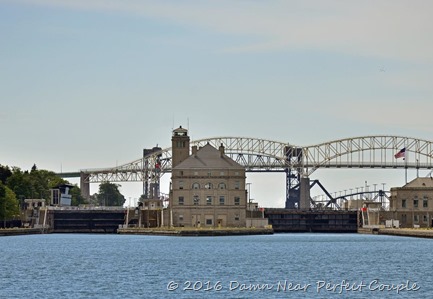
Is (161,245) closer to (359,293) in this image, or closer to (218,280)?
(218,280)

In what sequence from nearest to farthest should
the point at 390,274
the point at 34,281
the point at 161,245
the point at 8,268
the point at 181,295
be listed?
the point at 181,295 < the point at 34,281 < the point at 390,274 < the point at 8,268 < the point at 161,245

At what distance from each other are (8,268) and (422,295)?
41.1m

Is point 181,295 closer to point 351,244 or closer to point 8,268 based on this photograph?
point 8,268

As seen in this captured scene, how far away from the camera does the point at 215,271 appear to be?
108750 mm

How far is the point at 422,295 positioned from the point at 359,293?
430 centimetres

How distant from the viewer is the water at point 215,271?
294ft

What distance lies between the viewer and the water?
89562 mm

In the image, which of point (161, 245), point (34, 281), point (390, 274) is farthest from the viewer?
point (161, 245)

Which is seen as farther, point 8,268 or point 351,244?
point 351,244

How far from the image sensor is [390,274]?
106 meters

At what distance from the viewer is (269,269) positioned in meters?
111

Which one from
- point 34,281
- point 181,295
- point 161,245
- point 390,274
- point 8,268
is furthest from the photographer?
point 161,245

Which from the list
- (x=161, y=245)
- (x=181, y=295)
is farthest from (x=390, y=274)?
(x=161, y=245)

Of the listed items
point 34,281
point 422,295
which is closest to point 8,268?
point 34,281
